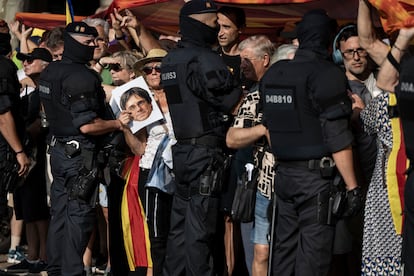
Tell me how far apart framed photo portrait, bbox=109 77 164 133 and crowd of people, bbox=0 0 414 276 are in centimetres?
1

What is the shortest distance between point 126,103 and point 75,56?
1.83 feet

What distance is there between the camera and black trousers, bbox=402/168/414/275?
5.62 m

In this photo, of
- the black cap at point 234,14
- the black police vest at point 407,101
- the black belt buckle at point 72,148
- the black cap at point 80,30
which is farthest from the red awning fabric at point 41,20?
the black police vest at point 407,101

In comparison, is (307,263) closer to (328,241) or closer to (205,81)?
(328,241)

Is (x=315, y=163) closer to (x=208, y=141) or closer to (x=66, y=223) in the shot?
(x=208, y=141)

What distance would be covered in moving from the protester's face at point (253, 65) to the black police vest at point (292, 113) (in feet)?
3.21

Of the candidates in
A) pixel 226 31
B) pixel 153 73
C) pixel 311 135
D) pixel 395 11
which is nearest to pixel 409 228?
pixel 311 135

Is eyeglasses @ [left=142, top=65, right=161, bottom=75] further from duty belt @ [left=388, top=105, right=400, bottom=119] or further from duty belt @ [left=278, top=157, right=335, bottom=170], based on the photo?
duty belt @ [left=388, top=105, right=400, bottom=119]

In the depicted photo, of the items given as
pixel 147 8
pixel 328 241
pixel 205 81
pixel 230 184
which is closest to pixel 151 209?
pixel 230 184

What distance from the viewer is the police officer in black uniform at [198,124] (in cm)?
691

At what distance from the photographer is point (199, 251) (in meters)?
6.93

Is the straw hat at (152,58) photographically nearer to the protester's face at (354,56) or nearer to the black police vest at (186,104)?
the black police vest at (186,104)

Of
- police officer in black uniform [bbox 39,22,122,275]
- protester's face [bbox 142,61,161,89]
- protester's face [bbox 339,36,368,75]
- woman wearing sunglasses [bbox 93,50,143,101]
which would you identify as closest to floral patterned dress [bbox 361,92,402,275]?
protester's face [bbox 339,36,368,75]

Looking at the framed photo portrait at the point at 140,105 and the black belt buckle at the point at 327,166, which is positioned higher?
the framed photo portrait at the point at 140,105
